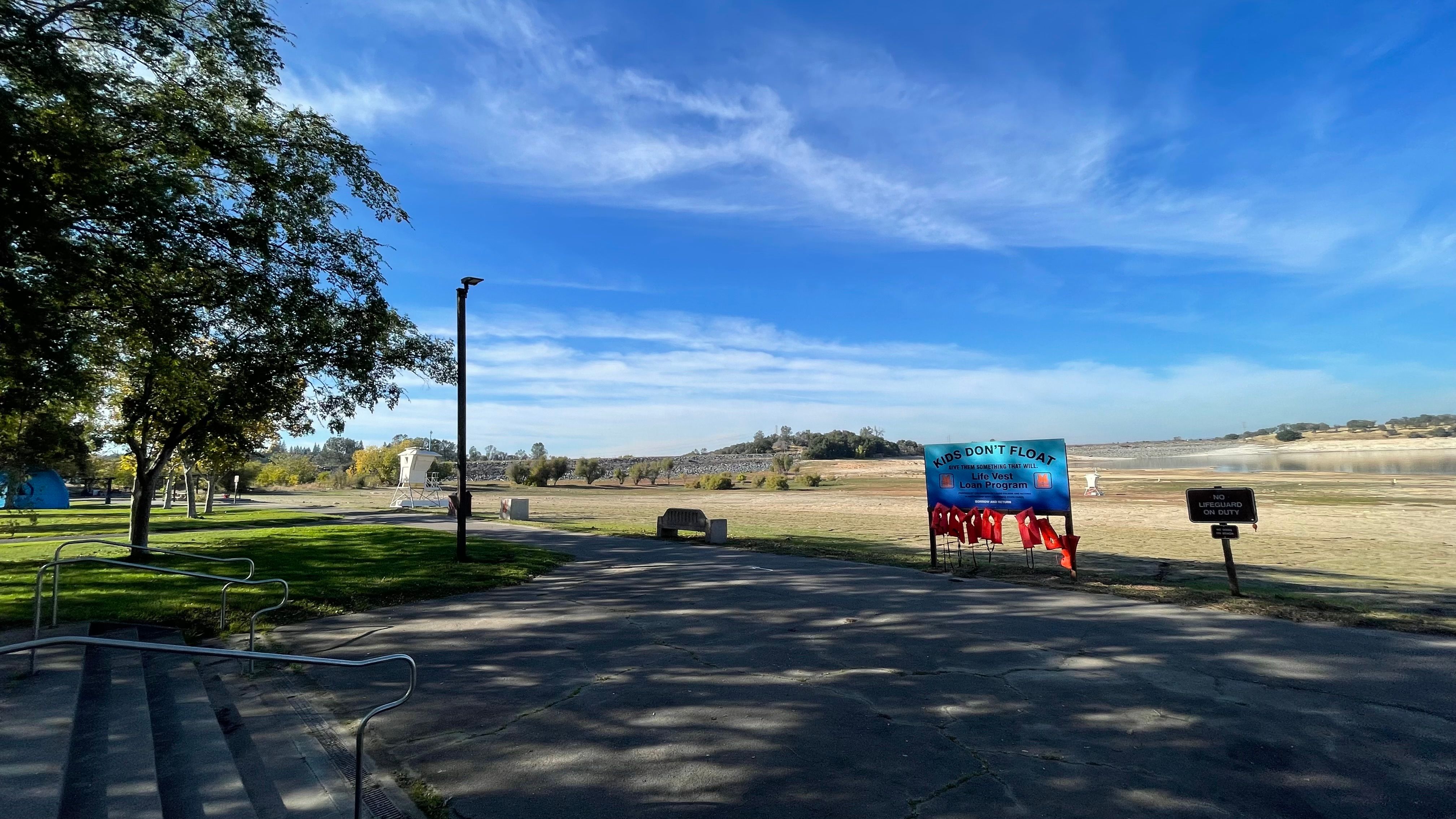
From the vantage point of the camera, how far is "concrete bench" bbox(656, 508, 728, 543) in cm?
1703

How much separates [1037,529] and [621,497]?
47.5 m

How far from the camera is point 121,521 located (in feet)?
84.7

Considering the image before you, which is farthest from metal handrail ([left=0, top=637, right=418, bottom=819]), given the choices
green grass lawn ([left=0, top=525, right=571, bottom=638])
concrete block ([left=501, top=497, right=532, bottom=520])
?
concrete block ([left=501, top=497, right=532, bottom=520])

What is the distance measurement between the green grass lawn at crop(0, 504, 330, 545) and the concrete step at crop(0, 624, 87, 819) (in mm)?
11094

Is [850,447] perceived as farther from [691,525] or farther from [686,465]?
[691,525]

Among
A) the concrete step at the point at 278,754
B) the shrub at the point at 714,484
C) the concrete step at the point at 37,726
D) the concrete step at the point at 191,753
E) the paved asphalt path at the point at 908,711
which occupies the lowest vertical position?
the shrub at the point at 714,484

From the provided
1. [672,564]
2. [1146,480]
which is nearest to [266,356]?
[672,564]

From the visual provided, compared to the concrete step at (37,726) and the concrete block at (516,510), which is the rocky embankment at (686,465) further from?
the concrete step at (37,726)

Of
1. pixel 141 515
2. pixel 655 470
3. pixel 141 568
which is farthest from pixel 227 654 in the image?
pixel 655 470

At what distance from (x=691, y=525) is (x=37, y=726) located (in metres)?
14.3

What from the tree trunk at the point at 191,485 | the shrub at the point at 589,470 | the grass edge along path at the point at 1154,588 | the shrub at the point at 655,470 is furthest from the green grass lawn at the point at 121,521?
the shrub at the point at 655,470

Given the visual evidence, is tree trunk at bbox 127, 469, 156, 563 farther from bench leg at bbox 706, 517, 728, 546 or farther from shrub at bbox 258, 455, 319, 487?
shrub at bbox 258, 455, 319, 487

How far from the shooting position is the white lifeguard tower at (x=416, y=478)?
133ft

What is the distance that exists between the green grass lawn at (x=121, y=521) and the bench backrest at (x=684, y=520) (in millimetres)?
13380
